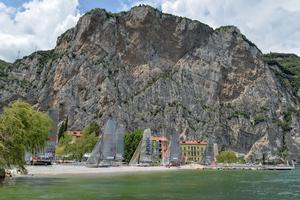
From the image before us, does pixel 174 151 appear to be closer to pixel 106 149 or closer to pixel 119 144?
pixel 119 144

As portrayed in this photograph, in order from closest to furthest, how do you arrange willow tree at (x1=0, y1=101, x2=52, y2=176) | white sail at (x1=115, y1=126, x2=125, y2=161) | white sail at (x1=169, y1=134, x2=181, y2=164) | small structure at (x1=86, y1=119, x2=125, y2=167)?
willow tree at (x1=0, y1=101, x2=52, y2=176), small structure at (x1=86, y1=119, x2=125, y2=167), white sail at (x1=115, y1=126, x2=125, y2=161), white sail at (x1=169, y1=134, x2=181, y2=164)

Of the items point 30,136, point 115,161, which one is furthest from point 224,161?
point 30,136

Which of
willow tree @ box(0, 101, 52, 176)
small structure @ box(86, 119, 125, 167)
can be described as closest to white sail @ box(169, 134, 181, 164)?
small structure @ box(86, 119, 125, 167)

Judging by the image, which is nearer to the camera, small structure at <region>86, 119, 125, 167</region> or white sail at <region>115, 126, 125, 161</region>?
small structure at <region>86, 119, 125, 167</region>

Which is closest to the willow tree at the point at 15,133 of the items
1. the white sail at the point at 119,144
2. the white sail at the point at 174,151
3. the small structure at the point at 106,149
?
the small structure at the point at 106,149

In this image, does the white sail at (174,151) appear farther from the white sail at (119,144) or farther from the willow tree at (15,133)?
the willow tree at (15,133)

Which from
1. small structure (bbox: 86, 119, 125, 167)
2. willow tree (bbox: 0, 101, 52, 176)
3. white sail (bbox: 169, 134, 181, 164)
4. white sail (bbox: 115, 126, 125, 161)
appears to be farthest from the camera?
white sail (bbox: 169, 134, 181, 164)

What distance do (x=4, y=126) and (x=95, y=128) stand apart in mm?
139011

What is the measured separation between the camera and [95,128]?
611 feet

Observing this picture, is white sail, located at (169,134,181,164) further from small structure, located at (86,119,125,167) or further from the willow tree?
the willow tree

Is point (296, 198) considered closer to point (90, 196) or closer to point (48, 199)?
point (90, 196)

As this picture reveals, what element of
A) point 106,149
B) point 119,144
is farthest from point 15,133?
point 119,144

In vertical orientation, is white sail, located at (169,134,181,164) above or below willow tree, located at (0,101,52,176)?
above

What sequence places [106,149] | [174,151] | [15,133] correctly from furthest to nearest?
[174,151]
[106,149]
[15,133]
